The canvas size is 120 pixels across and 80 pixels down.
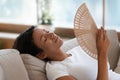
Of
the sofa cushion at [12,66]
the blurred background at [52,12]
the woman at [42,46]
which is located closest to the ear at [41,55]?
the woman at [42,46]

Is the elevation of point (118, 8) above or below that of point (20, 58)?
above

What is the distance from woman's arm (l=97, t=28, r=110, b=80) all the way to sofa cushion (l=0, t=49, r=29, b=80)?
0.48m

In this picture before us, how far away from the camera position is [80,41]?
1584 millimetres

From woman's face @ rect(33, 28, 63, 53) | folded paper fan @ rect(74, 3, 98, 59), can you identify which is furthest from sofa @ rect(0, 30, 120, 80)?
folded paper fan @ rect(74, 3, 98, 59)

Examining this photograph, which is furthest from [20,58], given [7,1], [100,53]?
[7,1]

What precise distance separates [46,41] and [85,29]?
30 centimetres

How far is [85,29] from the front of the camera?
1.58m

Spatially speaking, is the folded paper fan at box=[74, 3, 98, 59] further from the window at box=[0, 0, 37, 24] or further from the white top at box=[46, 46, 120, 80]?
the window at box=[0, 0, 37, 24]

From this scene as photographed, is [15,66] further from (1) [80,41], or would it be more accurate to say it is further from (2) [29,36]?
(1) [80,41]

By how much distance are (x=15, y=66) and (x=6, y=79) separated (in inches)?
4.2

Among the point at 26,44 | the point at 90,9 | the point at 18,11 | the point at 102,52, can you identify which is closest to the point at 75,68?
the point at 102,52

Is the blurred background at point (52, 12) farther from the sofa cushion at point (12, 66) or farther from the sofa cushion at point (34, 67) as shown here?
the sofa cushion at point (12, 66)

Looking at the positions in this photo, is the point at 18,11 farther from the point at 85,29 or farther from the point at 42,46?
the point at 85,29

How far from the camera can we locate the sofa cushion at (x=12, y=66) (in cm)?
146
